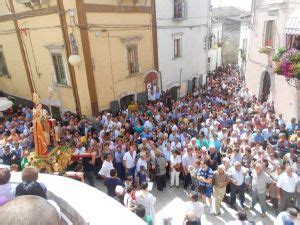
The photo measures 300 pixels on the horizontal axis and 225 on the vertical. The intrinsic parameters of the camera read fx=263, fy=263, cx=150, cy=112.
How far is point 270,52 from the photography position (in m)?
14.1

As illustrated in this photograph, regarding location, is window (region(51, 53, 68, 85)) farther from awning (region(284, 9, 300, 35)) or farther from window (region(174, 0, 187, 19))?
awning (region(284, 9, 300, 35))

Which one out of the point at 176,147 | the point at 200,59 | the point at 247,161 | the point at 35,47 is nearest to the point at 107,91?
the point at 35,47

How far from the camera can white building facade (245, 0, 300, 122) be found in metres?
12.1

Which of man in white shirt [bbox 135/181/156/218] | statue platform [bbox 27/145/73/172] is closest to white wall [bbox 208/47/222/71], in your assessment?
statue platform [bbox 27/145/73/172]

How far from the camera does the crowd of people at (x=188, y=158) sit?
6.80 m

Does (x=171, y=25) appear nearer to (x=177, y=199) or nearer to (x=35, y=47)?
(x=35, y=47)

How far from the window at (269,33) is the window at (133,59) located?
23.6ft

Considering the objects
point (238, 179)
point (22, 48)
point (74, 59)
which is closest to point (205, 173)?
point (238, 179)

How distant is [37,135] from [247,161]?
592 cm

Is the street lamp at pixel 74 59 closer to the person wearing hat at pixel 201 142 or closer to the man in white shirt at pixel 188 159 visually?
the person wearing hat at pixel 201 142

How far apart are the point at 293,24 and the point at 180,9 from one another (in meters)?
8.16

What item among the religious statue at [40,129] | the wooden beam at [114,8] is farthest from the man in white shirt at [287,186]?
the wooden beam at [114,8]

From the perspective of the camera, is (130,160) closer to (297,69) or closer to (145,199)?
(145,199)

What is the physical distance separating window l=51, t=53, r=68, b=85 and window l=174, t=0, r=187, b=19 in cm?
855
